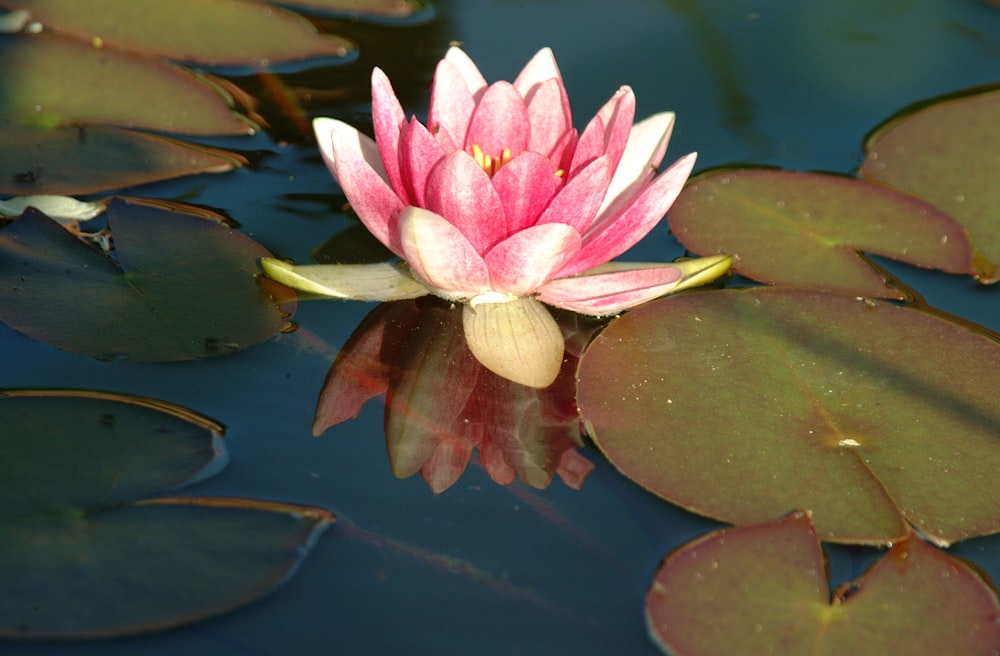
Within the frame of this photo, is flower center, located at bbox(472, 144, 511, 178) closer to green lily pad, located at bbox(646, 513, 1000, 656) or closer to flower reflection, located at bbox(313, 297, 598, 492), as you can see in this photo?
flower reflection, located at bbox(313, 297, 598, 492)

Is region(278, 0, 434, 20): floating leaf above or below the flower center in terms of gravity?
below

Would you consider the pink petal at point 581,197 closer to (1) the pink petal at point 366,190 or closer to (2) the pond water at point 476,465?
(1) the pink petal at point 366,190

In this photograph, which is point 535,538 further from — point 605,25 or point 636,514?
point 605,25

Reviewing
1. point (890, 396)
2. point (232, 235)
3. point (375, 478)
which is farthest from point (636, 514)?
point (232, 235)

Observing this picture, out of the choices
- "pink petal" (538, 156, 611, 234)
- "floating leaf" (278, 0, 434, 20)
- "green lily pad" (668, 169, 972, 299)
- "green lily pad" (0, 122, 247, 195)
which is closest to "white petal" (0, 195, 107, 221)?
"green lily pad" (0, 122, 247, 195)

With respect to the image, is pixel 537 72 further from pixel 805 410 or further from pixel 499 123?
pixel 805 410
